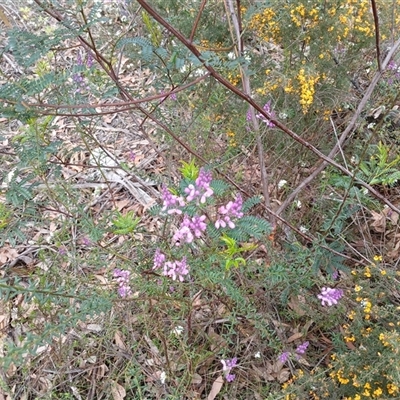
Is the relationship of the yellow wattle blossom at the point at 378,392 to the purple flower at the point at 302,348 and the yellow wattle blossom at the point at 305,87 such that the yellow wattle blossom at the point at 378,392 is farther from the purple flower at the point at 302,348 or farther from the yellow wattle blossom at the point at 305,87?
the yellow wattle blossom at the point at 305,87

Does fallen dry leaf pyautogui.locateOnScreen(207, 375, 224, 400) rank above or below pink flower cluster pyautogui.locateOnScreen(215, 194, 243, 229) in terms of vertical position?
below

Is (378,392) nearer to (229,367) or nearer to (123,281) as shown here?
(229,367)

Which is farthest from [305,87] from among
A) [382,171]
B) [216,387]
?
[216,387]

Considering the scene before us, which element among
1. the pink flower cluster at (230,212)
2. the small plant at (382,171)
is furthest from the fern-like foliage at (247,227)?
the small plant at (382,171)

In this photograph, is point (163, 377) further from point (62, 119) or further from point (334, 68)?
point (62, 119)

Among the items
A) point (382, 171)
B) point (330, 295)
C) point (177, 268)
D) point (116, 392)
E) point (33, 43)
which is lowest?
point (116, 392)

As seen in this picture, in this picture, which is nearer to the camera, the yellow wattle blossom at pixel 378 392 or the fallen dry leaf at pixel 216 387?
the yellow wattle blossom at pixel 378 392

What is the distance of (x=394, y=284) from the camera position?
1486mm

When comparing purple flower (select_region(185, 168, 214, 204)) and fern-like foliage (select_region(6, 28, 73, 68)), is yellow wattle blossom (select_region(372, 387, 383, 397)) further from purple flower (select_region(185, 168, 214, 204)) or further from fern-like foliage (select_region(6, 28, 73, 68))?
fern-like foliage (select_region(6, 28, 73, 68))

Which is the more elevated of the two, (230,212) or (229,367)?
(230,212)

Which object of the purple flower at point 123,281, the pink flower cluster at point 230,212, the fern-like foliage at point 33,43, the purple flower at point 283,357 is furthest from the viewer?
the purple flower at point 283,357

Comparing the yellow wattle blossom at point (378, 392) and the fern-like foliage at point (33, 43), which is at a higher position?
the fern-like foliage at point (33, 43)

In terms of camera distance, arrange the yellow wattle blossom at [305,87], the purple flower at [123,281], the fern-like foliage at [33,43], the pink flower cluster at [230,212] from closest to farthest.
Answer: the fern-like foliage at [33,43]
the pink flower cluster at [230,212]
the purple flower at [123,281]
the yellow wattle blossom at [305,87]

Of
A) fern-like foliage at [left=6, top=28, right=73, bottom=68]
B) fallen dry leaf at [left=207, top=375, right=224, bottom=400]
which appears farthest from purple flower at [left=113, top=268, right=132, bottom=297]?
fern-like foliage at [left=6, top=28, right=73, bottom=68]
